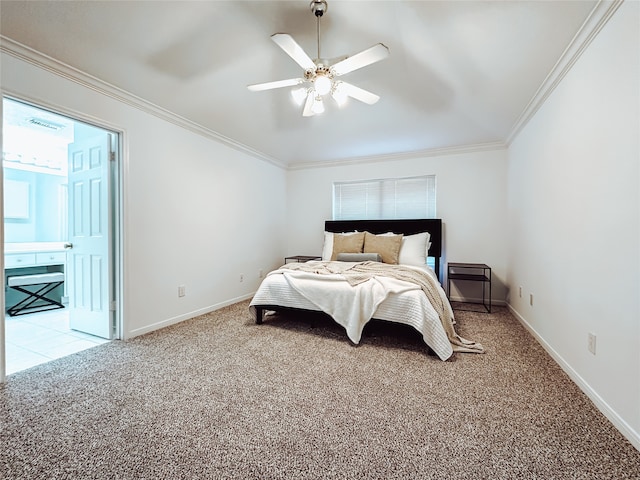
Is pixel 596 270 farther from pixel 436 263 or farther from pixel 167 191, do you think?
pixel 167 191

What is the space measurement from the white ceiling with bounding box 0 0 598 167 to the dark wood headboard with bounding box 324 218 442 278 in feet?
5.12

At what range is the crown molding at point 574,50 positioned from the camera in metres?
1.53

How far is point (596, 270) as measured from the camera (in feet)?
5.36

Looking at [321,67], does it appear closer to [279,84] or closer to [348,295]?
[279,84]

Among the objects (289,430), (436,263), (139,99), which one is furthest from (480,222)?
(139,99)

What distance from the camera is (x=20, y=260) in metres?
3.77

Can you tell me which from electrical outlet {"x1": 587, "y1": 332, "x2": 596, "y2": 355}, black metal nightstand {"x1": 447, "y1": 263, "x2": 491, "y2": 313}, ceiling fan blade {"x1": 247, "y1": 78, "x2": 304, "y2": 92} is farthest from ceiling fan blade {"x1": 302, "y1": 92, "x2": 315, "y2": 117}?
black metal nightstand {"x1": 447, "y1": 263, "x2": 491, "y2": 313}

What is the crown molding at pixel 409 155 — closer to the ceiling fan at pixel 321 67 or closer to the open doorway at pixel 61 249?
the ceiling fan at pixel 321 67

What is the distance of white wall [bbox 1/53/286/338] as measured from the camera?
233 centimetres

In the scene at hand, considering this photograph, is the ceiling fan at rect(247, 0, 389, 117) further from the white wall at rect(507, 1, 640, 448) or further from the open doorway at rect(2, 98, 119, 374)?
the open doorway at rect(2, 98, 119, 374)

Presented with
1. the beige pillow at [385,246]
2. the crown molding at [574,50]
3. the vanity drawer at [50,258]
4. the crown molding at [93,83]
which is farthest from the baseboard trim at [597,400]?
the vanity drawer at [50,258]

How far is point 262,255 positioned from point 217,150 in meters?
1.76

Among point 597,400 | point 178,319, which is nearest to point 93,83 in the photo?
point 178,319

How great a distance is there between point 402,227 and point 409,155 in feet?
3.75
